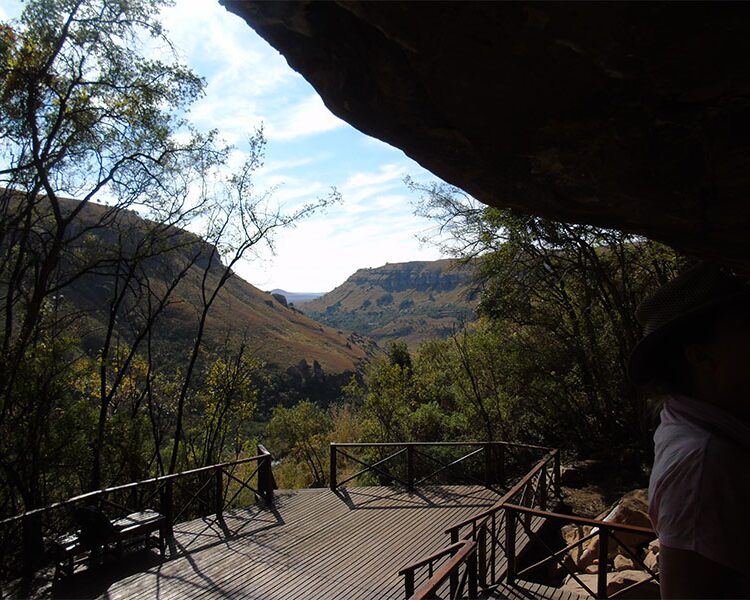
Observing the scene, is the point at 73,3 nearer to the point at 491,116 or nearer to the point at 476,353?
the point at 491,116

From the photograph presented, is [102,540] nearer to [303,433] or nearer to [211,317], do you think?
[303,433]

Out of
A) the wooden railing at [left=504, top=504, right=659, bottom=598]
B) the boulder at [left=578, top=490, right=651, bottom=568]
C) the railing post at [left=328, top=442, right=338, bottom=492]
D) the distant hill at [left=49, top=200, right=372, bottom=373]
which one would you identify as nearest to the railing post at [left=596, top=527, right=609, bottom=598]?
the wooden railing at [left=504, top=504, right=659, bottom=598]

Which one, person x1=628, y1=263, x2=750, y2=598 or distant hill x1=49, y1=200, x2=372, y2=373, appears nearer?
person x1=628, y1=263, x2=750, y2=598

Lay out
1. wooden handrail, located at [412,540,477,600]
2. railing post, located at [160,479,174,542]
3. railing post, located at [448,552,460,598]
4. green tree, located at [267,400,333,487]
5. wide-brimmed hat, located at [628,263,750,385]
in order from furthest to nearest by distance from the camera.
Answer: green tree, located at [267,400,333,487] < railing post, located at [160,479,174,542] < railing post, located at [448,552,460,598] < wooden handrail, located at [412,540,477,600] < wide-brimmed hat, located at [628,263,750,385]

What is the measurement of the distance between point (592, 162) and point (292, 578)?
6066 millimetres

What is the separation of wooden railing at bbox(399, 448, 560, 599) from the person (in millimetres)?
2990

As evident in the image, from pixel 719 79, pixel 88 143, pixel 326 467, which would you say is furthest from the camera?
pixel 326 467

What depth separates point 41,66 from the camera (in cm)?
730

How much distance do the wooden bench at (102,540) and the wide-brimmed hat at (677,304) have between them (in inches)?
293

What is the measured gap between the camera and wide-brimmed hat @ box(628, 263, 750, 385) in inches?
49.6

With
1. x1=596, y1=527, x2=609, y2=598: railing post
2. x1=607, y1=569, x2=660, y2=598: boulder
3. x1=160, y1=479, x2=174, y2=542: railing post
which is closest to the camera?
x1=596, y1=527, x2=609, y2=598: railing post

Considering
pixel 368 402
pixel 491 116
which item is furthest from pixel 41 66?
pixel 368 402

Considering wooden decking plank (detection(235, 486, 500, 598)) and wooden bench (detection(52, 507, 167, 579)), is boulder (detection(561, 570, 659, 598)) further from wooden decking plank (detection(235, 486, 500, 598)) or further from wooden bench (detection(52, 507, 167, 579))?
wooden bench (detection(52, 507, 167, 579))

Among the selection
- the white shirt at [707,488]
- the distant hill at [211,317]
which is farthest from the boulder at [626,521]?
the distant hill at [211,317]
